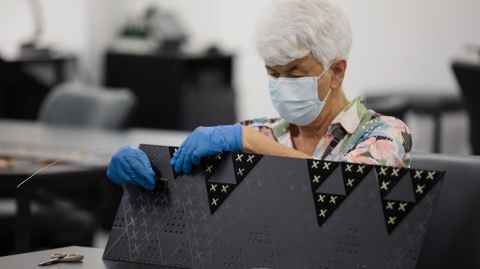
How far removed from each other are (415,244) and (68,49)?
17.6 ft

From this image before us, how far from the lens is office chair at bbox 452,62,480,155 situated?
3951 millimetres

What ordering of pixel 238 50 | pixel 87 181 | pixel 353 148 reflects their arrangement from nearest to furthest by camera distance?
pixel 353 148
pixel 87 181
pixel 238 50

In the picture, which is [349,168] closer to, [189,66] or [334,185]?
[334,185]

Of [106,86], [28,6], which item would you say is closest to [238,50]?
[106,86]

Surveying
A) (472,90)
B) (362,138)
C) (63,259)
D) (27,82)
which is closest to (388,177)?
(362,138)

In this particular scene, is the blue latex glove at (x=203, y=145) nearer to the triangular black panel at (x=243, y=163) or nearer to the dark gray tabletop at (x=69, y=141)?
the triangular black panel at (x=243, y=163)

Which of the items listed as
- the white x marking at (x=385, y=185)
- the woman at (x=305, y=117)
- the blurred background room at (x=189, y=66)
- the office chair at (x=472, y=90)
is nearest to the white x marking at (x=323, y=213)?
the white x marking at (x=385, y=185)

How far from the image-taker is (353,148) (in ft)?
6.28

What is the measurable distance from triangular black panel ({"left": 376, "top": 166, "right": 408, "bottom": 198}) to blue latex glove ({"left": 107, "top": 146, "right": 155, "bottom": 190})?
41 cm

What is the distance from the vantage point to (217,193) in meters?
1.69

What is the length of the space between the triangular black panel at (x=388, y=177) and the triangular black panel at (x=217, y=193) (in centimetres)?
26

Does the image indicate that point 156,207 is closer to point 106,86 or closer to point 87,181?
point 87,181

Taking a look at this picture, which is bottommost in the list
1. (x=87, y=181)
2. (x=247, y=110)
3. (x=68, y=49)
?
(x=247, y=110)

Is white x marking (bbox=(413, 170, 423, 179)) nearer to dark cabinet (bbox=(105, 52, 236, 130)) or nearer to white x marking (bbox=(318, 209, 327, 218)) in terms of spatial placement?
white x marking (bbox=(318, 209, 327, 218))
